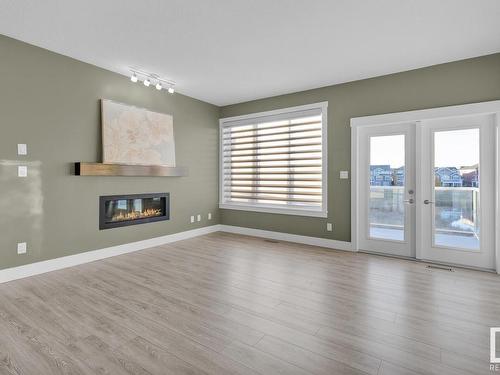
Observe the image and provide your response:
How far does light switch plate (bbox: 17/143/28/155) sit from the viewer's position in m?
3.30

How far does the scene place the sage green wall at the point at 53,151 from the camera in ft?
10.7

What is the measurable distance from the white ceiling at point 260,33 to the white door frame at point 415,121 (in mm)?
648

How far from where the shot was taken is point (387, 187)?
4.43 meters

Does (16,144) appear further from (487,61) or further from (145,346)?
(487,61)

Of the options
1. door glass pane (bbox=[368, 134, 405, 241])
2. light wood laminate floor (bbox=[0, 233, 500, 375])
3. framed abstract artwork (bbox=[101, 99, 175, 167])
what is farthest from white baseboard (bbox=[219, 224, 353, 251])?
framed abstract artwork (bbox=[101, 99, 175, 167])

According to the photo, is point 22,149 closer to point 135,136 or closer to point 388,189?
point 135,136

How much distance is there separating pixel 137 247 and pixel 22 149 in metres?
2.13

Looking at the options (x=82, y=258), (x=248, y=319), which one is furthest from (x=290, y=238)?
(x=82, y=258)

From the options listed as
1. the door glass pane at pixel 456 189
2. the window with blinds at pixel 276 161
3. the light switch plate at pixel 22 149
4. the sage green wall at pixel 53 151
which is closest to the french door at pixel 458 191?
the door glass pane at pixel 456 189

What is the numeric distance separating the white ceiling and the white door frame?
2.12 ft

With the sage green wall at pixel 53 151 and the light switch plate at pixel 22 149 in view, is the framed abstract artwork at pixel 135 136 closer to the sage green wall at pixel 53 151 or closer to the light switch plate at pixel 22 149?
the sage green wall at pixel 53 151

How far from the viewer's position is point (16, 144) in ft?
10.8

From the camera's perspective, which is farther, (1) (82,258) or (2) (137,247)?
(2) (137,247)

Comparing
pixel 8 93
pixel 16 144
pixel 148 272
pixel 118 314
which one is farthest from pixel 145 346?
pixel 8 93
